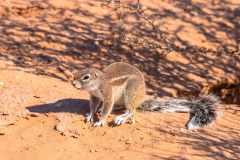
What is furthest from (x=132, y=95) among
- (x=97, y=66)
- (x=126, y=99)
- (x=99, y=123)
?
(x=97, y=66)

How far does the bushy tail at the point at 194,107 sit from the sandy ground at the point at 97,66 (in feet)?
0.33

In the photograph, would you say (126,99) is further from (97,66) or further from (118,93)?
(97,66)

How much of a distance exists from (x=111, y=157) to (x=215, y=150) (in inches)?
45.0

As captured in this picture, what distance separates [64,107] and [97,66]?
2176 mm

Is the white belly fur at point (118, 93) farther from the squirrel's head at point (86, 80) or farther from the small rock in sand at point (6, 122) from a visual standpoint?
the small rock in sand at point (6, 122)

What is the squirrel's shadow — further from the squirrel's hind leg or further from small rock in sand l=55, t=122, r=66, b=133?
the squirrel's hind leg

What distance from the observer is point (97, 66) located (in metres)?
8.37

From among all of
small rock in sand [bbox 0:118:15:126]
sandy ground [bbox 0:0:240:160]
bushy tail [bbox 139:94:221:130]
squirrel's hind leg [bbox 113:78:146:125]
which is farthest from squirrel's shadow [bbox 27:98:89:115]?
bushy tail [bbox 139:94:221:130]

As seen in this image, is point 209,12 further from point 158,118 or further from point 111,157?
point 111,157

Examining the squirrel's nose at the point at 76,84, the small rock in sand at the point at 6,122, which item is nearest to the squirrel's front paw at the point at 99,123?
the squirrel's nose at the point at 76,84

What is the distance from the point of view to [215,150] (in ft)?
18.2

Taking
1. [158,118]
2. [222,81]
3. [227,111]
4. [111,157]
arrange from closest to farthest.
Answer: [111,157], [158,118], [227,111], [222,81]

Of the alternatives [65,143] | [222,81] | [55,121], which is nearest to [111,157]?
[65,143]

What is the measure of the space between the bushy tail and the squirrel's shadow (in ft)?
2.41
